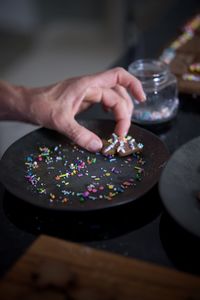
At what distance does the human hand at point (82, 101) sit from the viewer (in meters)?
0.84

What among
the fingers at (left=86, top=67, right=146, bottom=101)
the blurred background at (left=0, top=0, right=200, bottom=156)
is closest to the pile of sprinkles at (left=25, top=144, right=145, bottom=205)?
the fingers at (left=86, top=67, right=146, bottom=101)

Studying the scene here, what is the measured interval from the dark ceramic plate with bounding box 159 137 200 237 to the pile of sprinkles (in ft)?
0.21

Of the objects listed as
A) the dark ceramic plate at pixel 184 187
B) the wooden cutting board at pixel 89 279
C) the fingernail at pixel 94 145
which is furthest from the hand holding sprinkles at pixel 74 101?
the wooden cutting board at pixel 89 279

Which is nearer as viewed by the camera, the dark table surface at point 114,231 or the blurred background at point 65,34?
the dark table surface at point 114,231

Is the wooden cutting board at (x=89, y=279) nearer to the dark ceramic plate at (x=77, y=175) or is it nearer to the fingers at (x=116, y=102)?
the dark ceramic plate at (x=77, y=175)

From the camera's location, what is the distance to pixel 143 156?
2.68 ft

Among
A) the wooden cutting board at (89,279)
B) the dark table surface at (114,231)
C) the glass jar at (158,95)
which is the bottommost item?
the glass jar at (158,95)

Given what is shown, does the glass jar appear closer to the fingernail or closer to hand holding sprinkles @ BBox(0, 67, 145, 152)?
hand holding sprinkles @ BBox(0, 67, 145, 152)

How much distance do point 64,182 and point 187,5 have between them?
1.06 meters

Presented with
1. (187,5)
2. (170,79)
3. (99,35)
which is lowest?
(99,35)

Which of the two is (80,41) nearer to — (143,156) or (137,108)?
(137,108)

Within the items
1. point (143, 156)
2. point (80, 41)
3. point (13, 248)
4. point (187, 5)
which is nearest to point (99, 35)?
point (80, 41)

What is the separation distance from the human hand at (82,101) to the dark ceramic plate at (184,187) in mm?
144

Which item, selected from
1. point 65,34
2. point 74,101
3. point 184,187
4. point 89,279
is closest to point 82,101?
point 74,101
